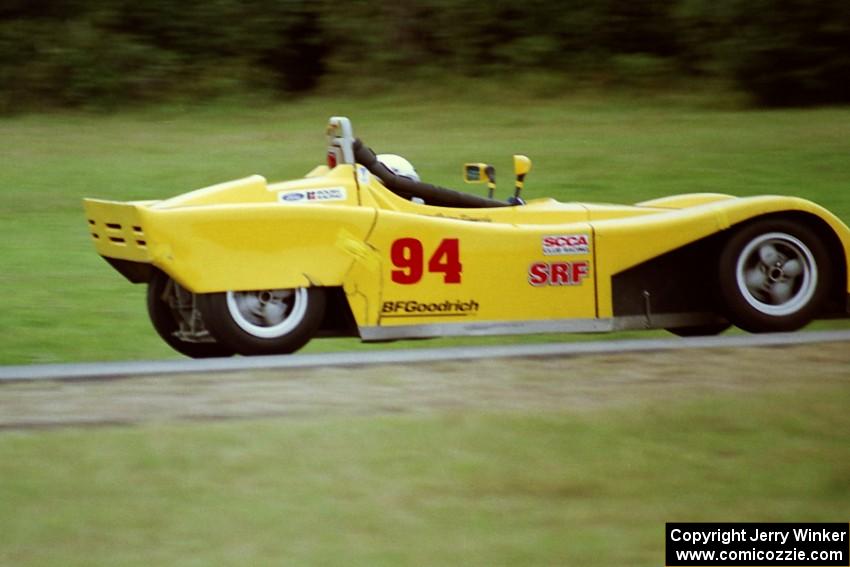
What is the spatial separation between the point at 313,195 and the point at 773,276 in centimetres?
270

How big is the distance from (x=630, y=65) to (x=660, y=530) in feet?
64.8

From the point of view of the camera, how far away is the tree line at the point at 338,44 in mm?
24297

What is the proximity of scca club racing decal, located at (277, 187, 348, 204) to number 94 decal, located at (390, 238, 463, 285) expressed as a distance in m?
0.46

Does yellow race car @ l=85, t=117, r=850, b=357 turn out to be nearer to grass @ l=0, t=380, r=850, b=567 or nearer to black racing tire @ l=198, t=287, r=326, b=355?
black racing tire @ l=198, t=287, r=326, b=355

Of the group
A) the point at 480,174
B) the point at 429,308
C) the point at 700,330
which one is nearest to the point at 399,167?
the point at 480,174

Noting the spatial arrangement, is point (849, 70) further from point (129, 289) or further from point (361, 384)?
point (361, 384)

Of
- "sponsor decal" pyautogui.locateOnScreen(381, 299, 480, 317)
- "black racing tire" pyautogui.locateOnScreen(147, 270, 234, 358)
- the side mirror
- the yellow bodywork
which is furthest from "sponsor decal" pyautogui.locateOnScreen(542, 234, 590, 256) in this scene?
"black racing tire" pyautogui.locateOnScreen(147, 270, 234, 358)

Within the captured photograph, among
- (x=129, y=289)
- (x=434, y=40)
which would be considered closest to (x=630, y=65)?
(x=434, y=40)

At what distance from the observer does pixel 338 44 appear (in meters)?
26.0

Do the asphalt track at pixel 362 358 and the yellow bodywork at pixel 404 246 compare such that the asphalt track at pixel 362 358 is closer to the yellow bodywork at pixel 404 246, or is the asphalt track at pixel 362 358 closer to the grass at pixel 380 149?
the yellow bodywork at pixel 404 246

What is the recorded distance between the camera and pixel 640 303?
949 centimetres

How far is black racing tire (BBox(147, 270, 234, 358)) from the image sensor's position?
30.7 ft

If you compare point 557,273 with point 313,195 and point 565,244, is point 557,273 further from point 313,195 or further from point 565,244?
point 313,195

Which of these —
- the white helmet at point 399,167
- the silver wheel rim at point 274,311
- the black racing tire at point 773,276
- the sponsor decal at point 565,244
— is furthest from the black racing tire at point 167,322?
the black racing tire at point 773,276
